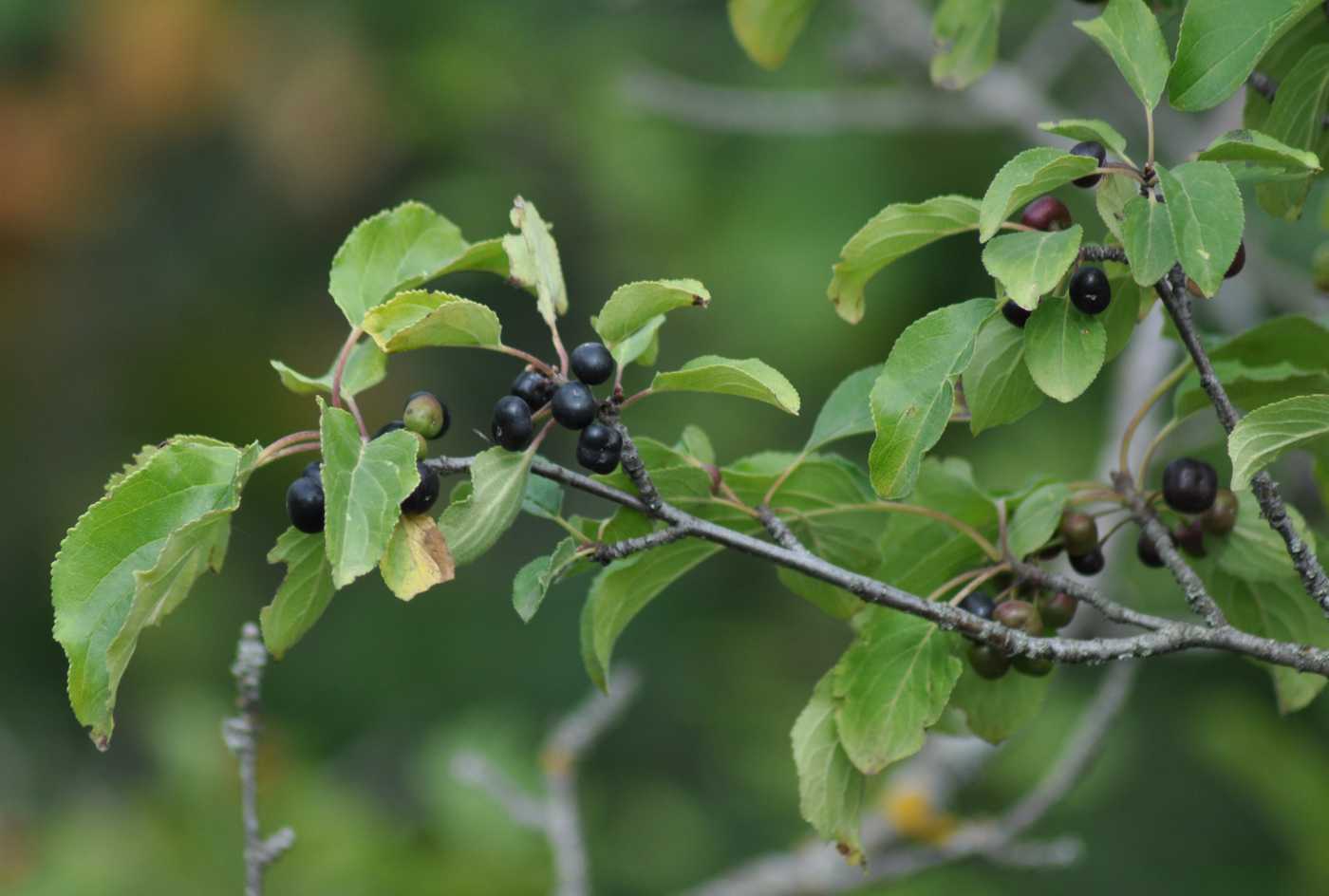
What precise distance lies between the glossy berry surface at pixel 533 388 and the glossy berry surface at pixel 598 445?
55 mm

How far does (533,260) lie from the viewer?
140cm

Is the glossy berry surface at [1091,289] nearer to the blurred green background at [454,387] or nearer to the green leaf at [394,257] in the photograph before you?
the green leaf at [394,257]

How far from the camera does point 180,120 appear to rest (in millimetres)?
7301

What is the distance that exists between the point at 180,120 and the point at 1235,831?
18.5 ft

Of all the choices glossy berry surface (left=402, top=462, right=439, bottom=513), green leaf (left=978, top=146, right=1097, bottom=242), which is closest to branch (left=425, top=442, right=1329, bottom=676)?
glossy berry surface (left=402, top=462, right=439, bottom=513)

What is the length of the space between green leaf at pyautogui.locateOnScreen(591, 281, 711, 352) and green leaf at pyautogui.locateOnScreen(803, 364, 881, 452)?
265 millimetres

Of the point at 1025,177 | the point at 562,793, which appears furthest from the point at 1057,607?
the point at 562,793

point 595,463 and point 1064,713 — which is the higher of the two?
point 595,463

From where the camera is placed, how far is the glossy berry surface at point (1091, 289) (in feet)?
4.44

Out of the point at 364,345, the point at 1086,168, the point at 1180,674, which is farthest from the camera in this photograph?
the point at 1180,674

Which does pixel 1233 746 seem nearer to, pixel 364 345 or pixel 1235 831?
pixel 1235 831

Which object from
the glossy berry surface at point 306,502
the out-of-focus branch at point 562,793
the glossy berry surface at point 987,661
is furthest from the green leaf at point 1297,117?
the out-of-focus branch at point 562,793

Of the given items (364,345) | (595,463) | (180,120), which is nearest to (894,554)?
(595,463)

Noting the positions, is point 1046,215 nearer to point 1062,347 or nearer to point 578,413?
point 1062,347
